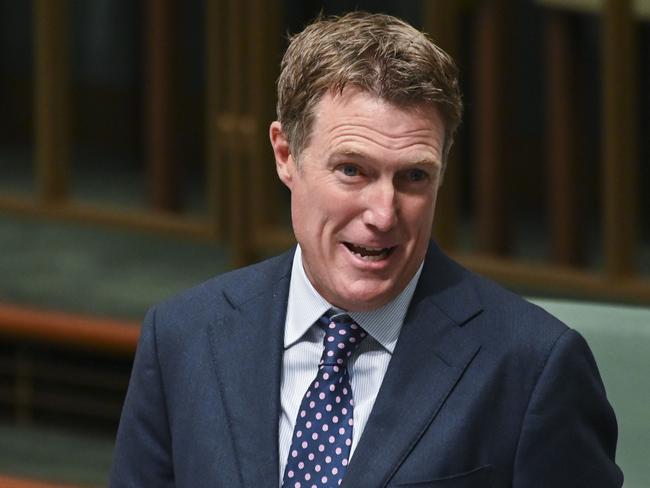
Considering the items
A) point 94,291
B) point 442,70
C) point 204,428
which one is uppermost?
point 442,70

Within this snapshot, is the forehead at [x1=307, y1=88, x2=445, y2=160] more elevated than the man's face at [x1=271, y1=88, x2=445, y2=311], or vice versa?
the forehead at [x1=307, y1=88, x2=445, y2=160]

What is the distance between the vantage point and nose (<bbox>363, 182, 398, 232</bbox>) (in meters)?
2.11

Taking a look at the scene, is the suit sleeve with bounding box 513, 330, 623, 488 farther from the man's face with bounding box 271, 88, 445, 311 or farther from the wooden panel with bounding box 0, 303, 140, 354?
the wooden panel with bounding box 0, 303, 140, 354

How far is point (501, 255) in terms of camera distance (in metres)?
4.68

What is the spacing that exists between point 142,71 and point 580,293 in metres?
1.59

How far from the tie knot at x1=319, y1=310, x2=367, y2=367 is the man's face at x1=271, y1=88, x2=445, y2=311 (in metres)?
0.03

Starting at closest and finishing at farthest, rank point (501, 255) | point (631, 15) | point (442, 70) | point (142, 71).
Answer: point (442, 70) < point (631, 15) < point (501, 255) < point (142, 71)

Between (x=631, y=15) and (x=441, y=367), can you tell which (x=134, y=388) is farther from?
(x=631, y=15)

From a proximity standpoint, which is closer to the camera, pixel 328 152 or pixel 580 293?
pixel 328 152

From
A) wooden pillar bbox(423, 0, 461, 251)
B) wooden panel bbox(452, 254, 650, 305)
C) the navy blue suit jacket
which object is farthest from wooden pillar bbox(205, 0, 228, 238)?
the navy blue suit jacket

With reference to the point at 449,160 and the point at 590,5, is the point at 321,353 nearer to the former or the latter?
the point at 449,160

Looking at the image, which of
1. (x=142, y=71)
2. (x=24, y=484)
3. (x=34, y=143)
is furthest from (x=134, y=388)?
(x=34, y=143)

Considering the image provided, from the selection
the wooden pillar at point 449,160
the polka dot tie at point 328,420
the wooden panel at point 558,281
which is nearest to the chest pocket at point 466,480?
the polka dot tie at point 328,420

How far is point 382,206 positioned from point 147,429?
1.63 feet
